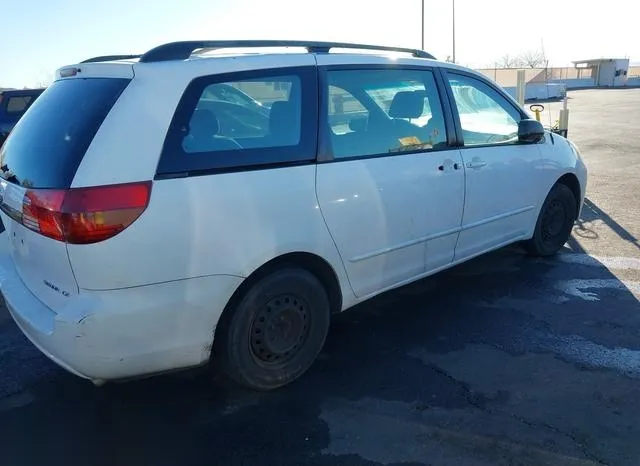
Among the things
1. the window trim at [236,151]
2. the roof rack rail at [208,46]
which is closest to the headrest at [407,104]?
the roof rack rail at [208,46]

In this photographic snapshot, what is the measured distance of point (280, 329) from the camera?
3.06 meters

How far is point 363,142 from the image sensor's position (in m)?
3.33

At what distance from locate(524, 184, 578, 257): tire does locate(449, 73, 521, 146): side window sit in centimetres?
86

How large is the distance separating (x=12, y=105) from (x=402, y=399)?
Result: 12.4 metres

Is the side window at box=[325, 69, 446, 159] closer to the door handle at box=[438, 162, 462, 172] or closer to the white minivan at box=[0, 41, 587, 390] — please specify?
the white minivan at box=[0, 41, 587, 390]

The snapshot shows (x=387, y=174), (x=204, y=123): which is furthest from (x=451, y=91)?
(x=204, y=123)

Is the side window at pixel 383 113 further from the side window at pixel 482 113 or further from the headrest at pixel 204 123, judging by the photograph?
the headrest at pixel 204 123

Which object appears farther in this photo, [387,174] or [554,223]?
[554,223]

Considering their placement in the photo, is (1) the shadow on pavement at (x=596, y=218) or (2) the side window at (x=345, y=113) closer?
(2) the side window at (x=345, y=113)

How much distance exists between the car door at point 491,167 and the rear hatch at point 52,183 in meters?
2.50

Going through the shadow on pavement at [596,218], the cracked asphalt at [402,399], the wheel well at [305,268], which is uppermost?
the wheel well at [305,268]

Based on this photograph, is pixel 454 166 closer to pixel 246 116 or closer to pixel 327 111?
pixel 327 111

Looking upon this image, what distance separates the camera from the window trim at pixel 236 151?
2543 millimetres

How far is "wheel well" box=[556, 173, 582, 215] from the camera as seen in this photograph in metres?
5.04
